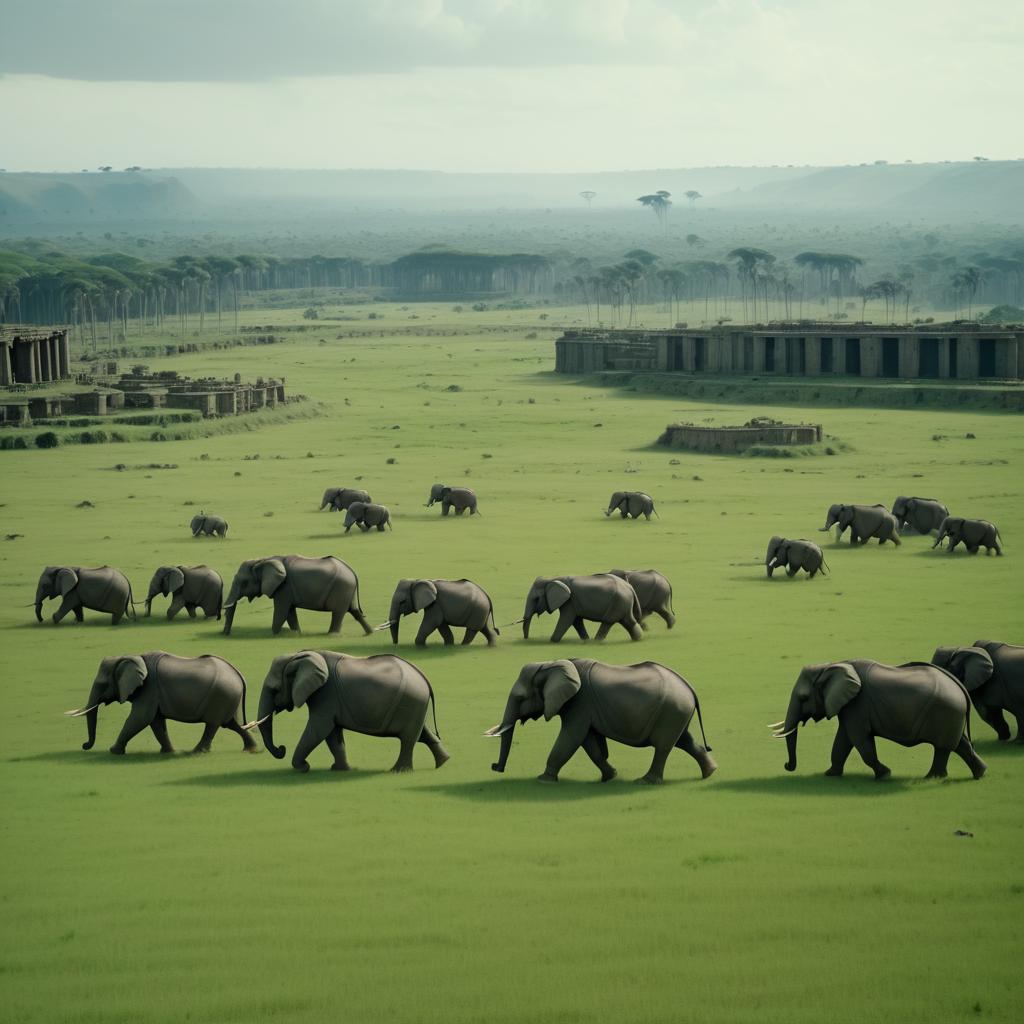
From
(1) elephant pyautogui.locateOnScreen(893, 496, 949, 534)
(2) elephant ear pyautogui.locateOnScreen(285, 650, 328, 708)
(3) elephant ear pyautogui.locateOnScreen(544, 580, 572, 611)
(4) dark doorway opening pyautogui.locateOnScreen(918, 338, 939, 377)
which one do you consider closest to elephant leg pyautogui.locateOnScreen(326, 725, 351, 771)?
(2) elephant ear pyautogui.locateOnScreen(285, 650, 328, 708)

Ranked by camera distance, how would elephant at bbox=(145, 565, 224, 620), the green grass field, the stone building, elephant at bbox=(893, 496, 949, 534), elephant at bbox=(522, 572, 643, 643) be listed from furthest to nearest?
1. the stone building
2. elephant at bbox=(893, 496, 949, 534)
3. elephant at bbox=(145, 565, 224, 620)
4. elephant at bbox=(522, 572, 643, 643)
5. the green grass field

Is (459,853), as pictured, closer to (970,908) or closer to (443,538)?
(970,908)

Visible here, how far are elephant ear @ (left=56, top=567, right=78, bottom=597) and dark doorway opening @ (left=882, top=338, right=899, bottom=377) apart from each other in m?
72.3

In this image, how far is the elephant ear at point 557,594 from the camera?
29.4m

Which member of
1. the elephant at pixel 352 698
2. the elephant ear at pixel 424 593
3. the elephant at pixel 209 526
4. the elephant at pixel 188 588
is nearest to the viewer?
the elephant at pixel 352 698

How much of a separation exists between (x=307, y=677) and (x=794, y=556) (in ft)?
64.1

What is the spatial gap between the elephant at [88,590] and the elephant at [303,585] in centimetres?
314

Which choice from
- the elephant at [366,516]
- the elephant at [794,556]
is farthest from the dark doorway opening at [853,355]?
the elephant at [794,556]

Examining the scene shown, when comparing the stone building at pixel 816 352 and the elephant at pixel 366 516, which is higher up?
the stone building at pixel 816 352

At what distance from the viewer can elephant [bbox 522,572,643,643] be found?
29.7 metres

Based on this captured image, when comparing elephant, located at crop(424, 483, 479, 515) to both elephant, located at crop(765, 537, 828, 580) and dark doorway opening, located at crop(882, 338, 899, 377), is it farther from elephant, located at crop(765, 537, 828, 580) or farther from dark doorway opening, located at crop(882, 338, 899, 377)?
dark doorway opening, located at crop(882, 338, 899, 377)

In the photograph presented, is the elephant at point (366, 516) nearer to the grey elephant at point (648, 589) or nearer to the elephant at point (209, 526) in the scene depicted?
the elephant at point (209, 526)

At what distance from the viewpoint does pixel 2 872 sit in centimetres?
1659

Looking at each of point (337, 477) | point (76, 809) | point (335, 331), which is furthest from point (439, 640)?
point (335, 331)
